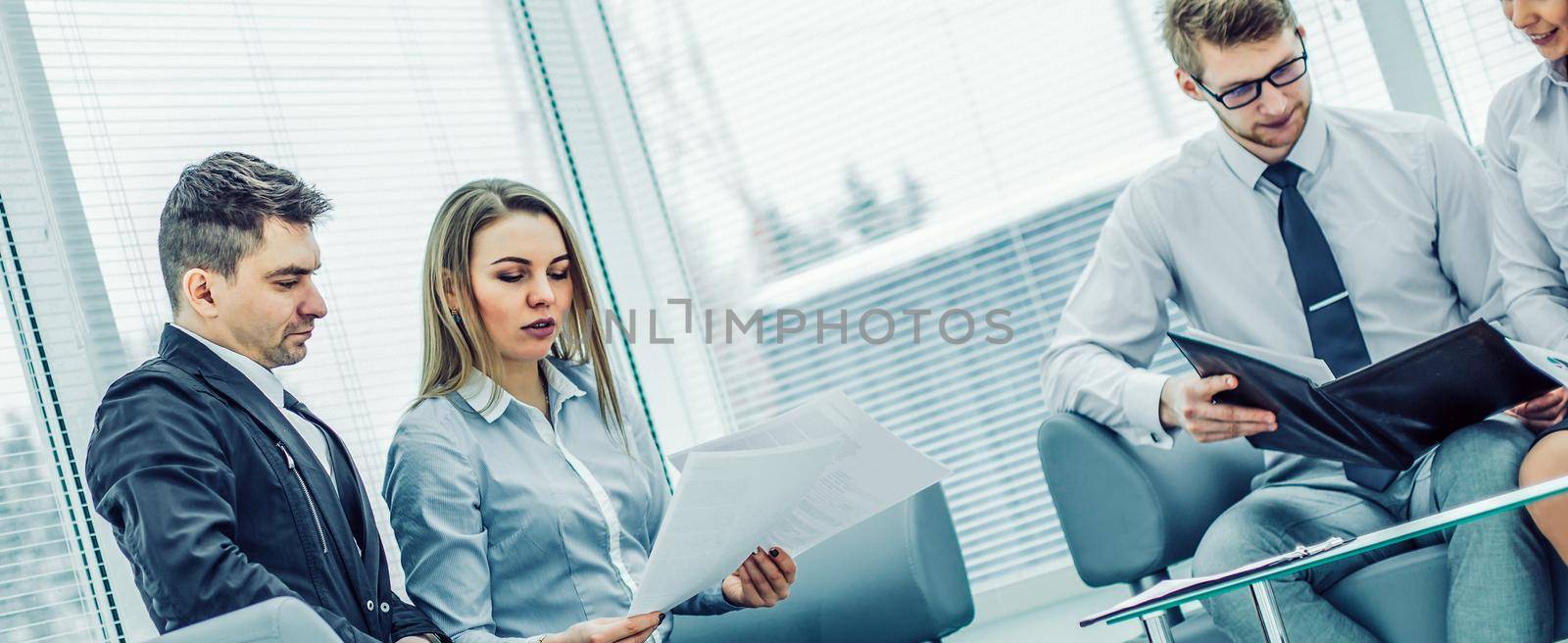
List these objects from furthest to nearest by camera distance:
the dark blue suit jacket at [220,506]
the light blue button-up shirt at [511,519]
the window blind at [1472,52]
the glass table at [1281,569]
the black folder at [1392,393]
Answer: the window blind at [1472,52]
the light blue button-up shirt at [511,519]
the black folder at [1392,393]
the dark blue suit jacket at [220,506]
the glass table at [1281,569]

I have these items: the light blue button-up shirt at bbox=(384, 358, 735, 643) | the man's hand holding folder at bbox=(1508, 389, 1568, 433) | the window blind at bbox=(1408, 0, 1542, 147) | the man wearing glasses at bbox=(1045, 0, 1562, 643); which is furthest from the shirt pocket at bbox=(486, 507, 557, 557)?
the window blind at bbox=(1408, 0, 1542, 147)

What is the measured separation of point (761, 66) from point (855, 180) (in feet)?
1.28

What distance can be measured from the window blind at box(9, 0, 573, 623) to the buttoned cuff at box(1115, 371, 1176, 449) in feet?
4.92

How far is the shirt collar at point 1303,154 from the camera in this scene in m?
2.23

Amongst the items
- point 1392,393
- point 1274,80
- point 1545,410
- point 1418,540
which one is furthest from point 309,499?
point 1545,410

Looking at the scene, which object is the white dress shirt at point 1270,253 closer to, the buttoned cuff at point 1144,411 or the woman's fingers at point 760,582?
the buttoned cuff at point 1144,411

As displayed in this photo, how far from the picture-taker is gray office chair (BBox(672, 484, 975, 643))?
204cm

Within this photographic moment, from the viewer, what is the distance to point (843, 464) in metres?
1.73

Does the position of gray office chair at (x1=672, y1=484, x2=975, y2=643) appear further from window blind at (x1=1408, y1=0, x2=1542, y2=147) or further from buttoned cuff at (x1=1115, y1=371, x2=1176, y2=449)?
window blind at (x1=1408, y1=0, x2=1542, y2=147)

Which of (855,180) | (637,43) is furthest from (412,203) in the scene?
(855,180)

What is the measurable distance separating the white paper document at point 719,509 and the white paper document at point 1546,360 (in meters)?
0.91

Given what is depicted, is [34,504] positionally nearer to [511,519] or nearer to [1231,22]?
[511,519]

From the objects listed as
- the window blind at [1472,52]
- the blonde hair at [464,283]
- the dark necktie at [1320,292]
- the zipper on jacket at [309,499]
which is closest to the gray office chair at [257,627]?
the zipper on jacket at [309,499]

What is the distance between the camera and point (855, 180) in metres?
3.04
